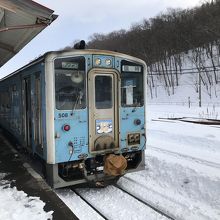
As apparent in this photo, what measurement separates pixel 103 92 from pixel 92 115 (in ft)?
1.74

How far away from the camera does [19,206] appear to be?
5891 millimetres

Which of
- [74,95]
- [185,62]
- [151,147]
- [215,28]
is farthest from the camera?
[185,62]

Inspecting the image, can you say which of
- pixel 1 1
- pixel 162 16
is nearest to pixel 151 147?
pixel 1 1

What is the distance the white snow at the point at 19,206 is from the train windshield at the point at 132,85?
267 centimetres

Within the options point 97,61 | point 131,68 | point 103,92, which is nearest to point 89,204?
point 103,92

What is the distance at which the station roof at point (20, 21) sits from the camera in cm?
598

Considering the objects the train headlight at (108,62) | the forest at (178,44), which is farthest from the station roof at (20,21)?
the forest at (178,44)

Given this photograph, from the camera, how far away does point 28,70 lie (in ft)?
26.2

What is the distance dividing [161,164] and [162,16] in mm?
65932

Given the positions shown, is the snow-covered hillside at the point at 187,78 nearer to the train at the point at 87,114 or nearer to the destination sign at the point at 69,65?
the train at the point at 87,114

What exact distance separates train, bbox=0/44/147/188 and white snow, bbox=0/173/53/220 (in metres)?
0.63

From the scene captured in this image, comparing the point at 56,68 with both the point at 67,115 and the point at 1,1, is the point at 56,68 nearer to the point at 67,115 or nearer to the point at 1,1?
the point at 67,115

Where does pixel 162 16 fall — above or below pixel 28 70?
above

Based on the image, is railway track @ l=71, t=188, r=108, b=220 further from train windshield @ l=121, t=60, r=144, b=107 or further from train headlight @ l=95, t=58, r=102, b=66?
train headlight @ l=95, t=58, r=102, b=66
